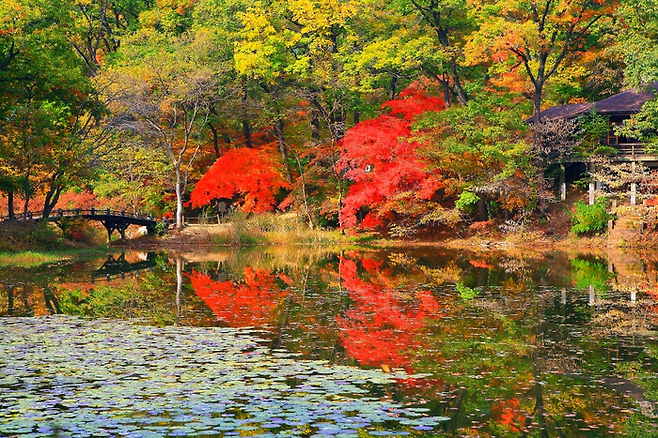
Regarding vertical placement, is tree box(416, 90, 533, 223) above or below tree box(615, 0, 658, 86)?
below

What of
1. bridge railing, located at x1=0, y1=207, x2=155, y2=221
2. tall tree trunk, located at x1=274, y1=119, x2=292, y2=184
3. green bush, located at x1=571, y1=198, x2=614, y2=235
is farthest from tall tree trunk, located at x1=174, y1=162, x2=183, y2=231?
green bush, located at x1=571, y1=198, x2=614, y2=235

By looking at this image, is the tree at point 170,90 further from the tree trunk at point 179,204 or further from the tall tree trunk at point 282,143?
the tall tree trunk at point 282,143

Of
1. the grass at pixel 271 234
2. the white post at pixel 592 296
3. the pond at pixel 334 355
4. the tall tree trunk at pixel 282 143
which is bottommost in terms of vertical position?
Answer: the pond at pixel 334 355

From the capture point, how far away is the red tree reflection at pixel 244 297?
58.2ft

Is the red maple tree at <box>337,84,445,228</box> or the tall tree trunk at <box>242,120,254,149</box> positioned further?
the tall tree trunk at <box>242,120,254,149</box>

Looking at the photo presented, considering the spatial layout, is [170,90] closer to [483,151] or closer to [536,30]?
[483,151]

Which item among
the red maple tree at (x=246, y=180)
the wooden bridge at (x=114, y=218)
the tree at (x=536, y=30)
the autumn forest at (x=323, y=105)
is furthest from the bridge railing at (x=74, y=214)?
the tree at (x=536, y=30)

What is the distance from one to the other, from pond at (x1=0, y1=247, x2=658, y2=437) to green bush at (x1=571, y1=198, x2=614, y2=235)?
469 inches

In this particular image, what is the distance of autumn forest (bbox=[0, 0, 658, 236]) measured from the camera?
35.3m

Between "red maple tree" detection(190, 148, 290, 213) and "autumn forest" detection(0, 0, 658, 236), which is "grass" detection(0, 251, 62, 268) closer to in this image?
"autumn forest" detection(0, 0, 658, 236)

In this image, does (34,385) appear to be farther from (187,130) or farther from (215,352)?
(187,130)

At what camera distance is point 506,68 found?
130 feet

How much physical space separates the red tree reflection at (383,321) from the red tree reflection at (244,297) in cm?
196

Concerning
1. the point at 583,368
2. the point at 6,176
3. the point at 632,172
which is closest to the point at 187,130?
the point at 6,176
